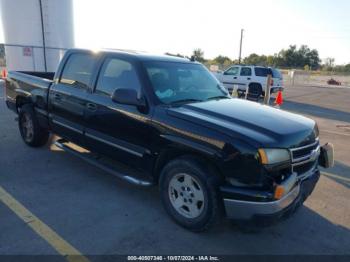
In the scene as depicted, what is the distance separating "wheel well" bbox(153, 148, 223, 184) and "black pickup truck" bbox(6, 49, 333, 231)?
0.03 ft

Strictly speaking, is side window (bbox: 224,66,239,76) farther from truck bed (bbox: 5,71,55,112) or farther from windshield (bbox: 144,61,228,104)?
windshield (bbox: 144,61,228,104)

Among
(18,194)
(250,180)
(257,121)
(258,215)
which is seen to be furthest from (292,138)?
(18,194)

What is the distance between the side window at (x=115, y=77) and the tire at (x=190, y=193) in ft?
3.73

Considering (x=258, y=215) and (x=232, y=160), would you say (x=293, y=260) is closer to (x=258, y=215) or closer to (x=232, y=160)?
(x=258, y=215)

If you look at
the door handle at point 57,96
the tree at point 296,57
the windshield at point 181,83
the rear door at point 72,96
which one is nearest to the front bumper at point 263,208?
the windshield at point 181,83

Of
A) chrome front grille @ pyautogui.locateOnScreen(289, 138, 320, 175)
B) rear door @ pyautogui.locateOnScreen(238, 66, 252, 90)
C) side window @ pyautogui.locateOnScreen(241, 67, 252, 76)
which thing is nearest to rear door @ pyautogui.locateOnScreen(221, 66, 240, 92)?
rear door @ pyautogui.locateOnScreen(238, 66, 252, 90)

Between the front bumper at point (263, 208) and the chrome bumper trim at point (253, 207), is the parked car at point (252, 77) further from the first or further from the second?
the chrome bumper trim at point (253, 207)

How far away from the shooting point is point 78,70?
4.86m

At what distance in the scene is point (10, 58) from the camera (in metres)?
18.3

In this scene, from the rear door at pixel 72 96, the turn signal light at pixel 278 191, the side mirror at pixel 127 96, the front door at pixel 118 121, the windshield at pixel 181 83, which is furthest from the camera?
the rear door at pixel 72 96

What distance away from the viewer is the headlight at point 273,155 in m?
2.95

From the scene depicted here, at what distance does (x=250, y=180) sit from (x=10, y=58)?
18.9 m

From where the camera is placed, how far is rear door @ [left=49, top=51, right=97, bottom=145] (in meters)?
4.61

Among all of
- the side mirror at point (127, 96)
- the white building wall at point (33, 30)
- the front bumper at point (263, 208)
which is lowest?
the front bumper at point (263, 208)
